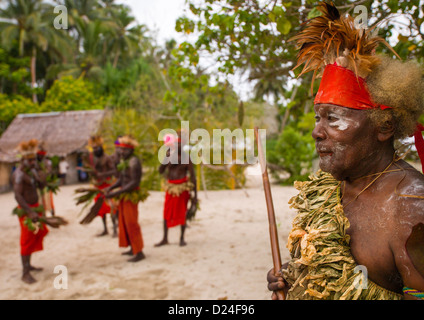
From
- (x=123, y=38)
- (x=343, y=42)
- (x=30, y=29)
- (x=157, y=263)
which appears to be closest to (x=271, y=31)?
(x=343, y=42)

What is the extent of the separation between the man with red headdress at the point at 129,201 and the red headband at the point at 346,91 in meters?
4.61

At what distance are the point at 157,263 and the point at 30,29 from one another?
91.6 ft

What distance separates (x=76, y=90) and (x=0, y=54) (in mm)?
7121

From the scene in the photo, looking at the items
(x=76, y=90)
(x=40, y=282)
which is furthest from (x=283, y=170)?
(x=76, y=90)

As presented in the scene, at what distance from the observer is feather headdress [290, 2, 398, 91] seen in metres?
1.47

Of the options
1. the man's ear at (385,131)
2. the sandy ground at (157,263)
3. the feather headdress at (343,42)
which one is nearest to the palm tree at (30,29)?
the sandy ground at (157,263)

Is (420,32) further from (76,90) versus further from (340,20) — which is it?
(76,90)

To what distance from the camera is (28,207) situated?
16.0ft

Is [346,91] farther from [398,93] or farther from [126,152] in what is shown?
[126,152]

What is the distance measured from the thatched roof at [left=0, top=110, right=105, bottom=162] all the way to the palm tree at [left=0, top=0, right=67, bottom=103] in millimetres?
9407

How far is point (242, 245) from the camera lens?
6.23 metres

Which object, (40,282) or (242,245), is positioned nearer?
(40,282)

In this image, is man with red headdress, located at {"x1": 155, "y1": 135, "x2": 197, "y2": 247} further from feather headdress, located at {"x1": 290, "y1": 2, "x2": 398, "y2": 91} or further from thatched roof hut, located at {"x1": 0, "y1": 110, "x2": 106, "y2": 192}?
thatched roof hut, located at {"x1": 0, "y1": 110, "x2": 106, "y2": 192}

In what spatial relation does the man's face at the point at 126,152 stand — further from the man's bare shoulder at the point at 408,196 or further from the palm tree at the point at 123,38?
the palm tree at the point at 123,38
